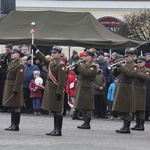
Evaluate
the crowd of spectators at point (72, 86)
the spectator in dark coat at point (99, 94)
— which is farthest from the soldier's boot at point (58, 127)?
the spectator in dark coat at point (99, 94)

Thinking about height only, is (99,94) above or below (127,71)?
below

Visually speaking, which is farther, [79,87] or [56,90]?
[79,87]

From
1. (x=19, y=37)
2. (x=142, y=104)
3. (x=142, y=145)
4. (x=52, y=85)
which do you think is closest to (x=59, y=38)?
(x=19, y=37)

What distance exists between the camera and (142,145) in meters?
14.6

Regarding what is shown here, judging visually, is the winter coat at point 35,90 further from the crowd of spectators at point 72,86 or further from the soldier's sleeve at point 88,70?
the soldier's sleeve at point 88,70

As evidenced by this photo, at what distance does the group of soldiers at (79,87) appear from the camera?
51.9 ft

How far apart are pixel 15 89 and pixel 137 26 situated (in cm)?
2738

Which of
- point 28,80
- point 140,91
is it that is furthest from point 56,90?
point 28,80

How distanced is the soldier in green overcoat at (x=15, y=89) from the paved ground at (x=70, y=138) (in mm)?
319

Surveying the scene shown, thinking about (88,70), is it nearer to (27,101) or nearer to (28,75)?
(28,75)

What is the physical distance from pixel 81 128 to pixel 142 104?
62.6 inches

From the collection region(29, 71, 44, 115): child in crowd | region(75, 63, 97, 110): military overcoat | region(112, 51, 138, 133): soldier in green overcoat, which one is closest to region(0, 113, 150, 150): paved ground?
region(112, 51, 138, 133): soldier in green overcoat

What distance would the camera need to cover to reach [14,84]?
16.3m

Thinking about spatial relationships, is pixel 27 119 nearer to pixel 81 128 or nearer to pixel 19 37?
pixel 81 128
